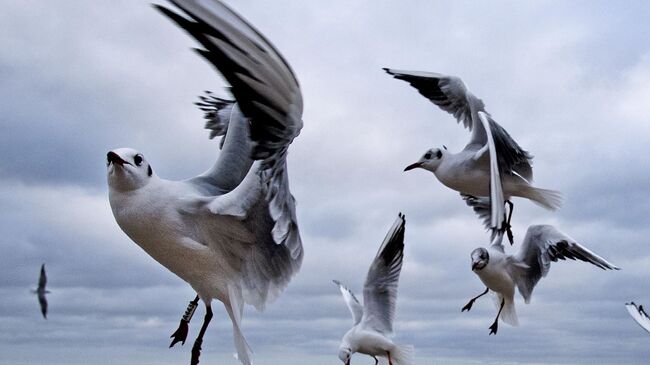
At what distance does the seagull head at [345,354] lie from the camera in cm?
739

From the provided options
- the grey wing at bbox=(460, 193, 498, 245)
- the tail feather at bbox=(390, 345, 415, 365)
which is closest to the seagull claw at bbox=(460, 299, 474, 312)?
the grey wing at bbox=(460, 193, 498, 245)

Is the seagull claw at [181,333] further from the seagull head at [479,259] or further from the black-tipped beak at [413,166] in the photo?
the seagull head at [479,259]

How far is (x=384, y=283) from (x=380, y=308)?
499 millimetres

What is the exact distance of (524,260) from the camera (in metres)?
5.96

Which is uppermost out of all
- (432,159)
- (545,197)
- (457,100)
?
(457,100)

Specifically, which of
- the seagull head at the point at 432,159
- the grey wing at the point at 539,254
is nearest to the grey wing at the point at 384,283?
the seagull head at the point at 432,159

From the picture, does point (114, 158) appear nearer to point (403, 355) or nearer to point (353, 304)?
point (403, 355)

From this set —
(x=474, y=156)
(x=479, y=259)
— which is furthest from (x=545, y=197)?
(x=479, y=259)

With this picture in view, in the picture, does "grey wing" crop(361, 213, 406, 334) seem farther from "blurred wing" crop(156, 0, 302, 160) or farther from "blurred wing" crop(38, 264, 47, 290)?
"blurred wing" crop(156, 0, 302, 160)

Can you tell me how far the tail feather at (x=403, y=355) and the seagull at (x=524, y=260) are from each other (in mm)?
1276

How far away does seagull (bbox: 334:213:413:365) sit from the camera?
568 centimetres

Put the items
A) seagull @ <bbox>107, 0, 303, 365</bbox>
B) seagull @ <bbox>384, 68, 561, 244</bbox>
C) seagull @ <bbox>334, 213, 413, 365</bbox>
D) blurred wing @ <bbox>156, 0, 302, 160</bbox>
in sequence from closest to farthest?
blurred wing @ <bbox>156, 0, 302, 160</bbox>
seagull @ <bbox>107, 0, 303, 365</bbox>
seagull @ <bbox>384, 68, 561, 244</bbox>
seagull @ <bbox>334, 213, 413, 365</bbox>

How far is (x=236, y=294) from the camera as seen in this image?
277 centimetres

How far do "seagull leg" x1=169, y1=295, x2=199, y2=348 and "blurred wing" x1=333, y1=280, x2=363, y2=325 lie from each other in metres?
4.55
